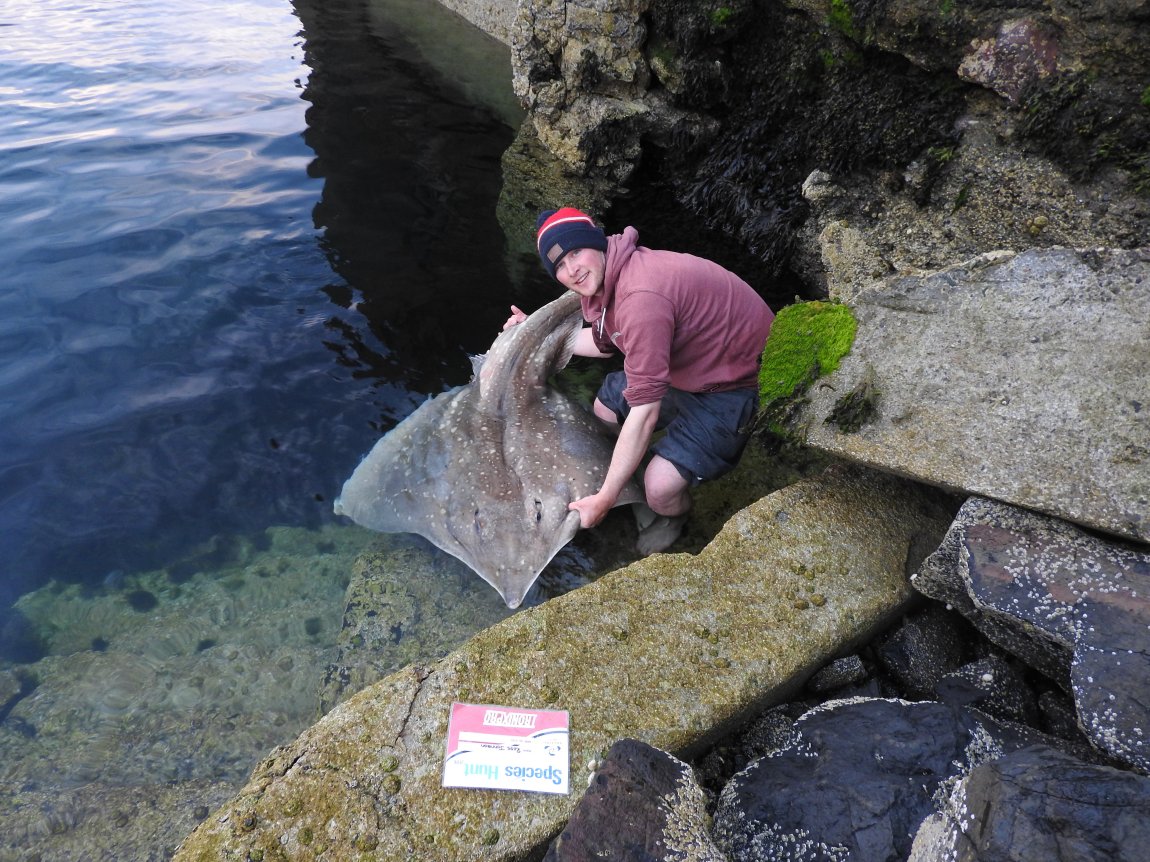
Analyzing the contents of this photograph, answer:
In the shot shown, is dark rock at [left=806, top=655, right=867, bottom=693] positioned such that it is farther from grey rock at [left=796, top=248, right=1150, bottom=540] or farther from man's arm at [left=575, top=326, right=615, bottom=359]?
man's arm at [left=575, top=326, right=615, bottom=359]

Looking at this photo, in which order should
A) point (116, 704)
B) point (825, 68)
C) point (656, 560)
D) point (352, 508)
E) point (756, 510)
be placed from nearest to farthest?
point (656, 560) → point (756, 510) → point (116, 704) → point (352, 508) → point (825, 68)

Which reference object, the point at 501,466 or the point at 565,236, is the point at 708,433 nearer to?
the point at 501,466

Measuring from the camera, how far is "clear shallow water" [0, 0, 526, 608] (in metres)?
5.75

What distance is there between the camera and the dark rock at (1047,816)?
1850 mm

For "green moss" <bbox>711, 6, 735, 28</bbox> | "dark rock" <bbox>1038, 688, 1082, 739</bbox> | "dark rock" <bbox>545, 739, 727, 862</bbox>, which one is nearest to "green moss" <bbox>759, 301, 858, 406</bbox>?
"dark rock" <bbox>1038, 688, 1082, 739</bbox>

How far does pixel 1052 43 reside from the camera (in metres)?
5.47

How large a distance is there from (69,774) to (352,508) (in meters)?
2.33

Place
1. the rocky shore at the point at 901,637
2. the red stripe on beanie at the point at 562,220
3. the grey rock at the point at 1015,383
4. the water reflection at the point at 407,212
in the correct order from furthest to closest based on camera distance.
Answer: the water reflection at the point at 407,212 → the red stripe on beanie at the point at 562,220 → the grey rock at the point at 1015,383 → the rocky shore at the point at 901,637

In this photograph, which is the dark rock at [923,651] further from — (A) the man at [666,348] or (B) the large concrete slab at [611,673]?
(A) the man at [666,348]

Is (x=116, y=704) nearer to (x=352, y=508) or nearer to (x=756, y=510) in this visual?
(x=352, y=508)

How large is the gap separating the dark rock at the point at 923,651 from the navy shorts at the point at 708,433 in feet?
5.32

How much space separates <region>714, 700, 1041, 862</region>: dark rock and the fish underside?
1981mm

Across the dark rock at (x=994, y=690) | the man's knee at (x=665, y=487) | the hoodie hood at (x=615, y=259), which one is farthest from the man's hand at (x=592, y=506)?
the dark rock at (x=994, y=690)

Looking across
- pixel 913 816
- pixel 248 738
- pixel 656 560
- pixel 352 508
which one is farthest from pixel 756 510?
pixel 248 738
